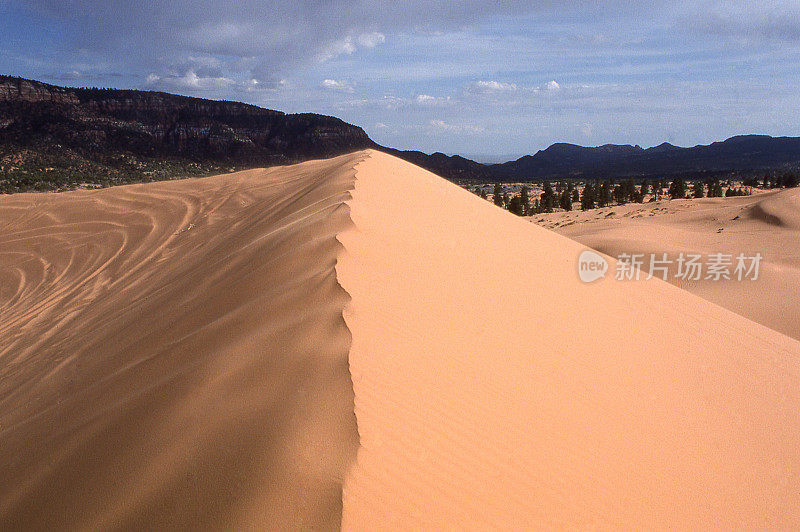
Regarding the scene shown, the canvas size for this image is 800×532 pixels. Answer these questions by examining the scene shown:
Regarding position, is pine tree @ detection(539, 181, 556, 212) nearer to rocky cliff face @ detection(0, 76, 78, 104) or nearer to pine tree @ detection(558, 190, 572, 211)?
pine tree @ detection(558, 190, 572, 211)

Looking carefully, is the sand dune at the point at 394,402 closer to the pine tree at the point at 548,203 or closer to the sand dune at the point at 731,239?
the sand dune at the point at 731,239

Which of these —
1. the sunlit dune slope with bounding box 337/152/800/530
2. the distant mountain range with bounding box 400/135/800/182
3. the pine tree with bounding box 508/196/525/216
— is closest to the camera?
the sunlit dune slope with bounding box 337/152/800/530

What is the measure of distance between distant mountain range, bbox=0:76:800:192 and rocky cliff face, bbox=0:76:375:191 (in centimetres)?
15

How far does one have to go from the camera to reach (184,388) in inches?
115

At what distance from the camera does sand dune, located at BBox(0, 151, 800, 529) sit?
6.93ft

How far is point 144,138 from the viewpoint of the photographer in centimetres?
7600

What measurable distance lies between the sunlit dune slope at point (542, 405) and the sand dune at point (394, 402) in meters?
0.01

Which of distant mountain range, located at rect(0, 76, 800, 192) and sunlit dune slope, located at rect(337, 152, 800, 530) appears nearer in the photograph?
sunlit dune slope, located at rect(337, 152, 800, 530)

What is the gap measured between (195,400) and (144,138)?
86367 millimetres

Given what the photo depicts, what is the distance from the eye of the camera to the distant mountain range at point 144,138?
2029 inches

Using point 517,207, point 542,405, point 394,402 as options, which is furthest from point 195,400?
point 517,207

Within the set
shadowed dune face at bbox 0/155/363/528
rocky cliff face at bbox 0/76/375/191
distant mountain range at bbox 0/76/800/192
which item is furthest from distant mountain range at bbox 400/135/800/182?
shadowed dune face at bbox 0/155/363/528

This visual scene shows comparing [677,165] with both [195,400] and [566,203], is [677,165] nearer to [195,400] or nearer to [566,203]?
[566,203]

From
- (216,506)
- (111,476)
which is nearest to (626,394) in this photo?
(216,506)
